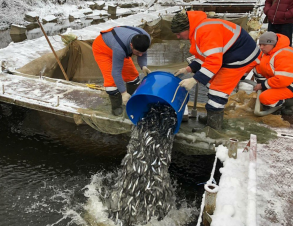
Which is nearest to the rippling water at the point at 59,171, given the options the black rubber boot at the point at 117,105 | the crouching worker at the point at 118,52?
the black rubber boot at the point at 117,105

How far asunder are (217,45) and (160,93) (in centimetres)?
96

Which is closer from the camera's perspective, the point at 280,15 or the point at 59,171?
the point at 59,171

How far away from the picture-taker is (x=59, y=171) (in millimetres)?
4797

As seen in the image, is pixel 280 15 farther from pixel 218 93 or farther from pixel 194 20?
pixel 194 20

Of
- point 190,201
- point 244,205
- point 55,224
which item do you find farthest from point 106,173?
point 244,205

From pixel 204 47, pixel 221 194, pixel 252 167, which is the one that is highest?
pixel 204 47

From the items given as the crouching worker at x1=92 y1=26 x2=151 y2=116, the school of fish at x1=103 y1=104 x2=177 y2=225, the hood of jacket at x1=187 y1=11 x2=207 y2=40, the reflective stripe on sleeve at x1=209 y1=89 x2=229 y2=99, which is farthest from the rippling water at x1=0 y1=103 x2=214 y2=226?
the hood of jacket at x1=187 y1=11 x2=207 y2=40

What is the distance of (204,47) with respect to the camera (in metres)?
3.37

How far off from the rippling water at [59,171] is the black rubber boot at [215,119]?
3.79 feet

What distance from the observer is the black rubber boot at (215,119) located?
407 cm

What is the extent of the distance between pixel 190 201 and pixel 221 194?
1.58 m

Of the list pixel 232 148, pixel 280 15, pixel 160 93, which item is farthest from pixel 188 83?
pixel 280 15

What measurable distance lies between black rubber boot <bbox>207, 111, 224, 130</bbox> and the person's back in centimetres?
343

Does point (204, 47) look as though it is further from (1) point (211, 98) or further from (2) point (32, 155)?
(2) point (32, 155)
